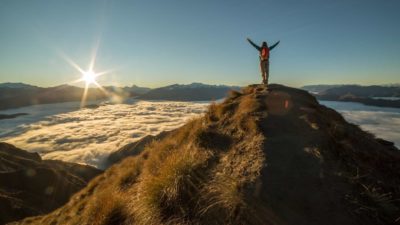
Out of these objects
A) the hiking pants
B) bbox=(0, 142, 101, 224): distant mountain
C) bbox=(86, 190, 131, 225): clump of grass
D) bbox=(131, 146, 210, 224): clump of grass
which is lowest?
bbox=(0, 142, 101, 224): distant mountain

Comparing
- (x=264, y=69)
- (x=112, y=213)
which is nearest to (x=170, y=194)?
(x=112, y=213)

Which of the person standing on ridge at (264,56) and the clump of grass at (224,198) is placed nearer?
the clump of grass at (224,198)

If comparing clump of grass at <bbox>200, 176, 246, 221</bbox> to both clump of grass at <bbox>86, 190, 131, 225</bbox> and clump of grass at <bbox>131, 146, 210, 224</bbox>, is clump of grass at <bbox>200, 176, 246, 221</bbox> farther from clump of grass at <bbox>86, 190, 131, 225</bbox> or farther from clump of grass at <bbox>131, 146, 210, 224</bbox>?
clump of grass at <bbox>86, 190, 131, 225</bbox>

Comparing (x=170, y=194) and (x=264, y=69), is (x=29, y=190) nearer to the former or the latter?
(x=264, y=69)

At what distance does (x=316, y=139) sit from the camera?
7.07 metres

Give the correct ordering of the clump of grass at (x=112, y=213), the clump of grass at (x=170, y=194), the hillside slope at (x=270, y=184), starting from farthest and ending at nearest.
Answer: the clump of grass at (x=112, y=213), the clump of grass at (x=170, y=194), the hillside slope at (x=270, y=184)

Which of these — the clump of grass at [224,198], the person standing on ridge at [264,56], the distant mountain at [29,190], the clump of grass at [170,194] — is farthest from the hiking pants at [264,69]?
the distant mountain at [29,190]

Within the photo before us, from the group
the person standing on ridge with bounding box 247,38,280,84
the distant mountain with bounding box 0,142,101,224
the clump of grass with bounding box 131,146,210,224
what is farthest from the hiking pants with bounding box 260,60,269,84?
the distant mountain with bounding box 0,142,101,224

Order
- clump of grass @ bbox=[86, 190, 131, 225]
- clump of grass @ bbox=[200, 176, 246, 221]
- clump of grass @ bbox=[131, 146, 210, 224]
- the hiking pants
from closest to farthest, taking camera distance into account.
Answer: clump of grass @ bbox=[200, 176, 246, 221] → clump of grass @ bbox=[131, 146, 210, 224] → clump of grass @ bbox=[86, 190, 131, 225] → the hiking pants

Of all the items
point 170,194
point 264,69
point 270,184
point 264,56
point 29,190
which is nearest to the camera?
point 270,184

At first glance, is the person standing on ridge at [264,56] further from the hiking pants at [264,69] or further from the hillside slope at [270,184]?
the hillside slope at [270,184]

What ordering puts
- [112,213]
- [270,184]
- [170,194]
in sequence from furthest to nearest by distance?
[112,213] → [170,194] → [270,184]

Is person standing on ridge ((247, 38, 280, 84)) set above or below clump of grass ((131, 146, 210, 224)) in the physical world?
above

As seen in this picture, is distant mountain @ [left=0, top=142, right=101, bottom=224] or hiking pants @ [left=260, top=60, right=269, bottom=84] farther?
distant mountain @ [left=0, top=142, right=101, bottom=224]
